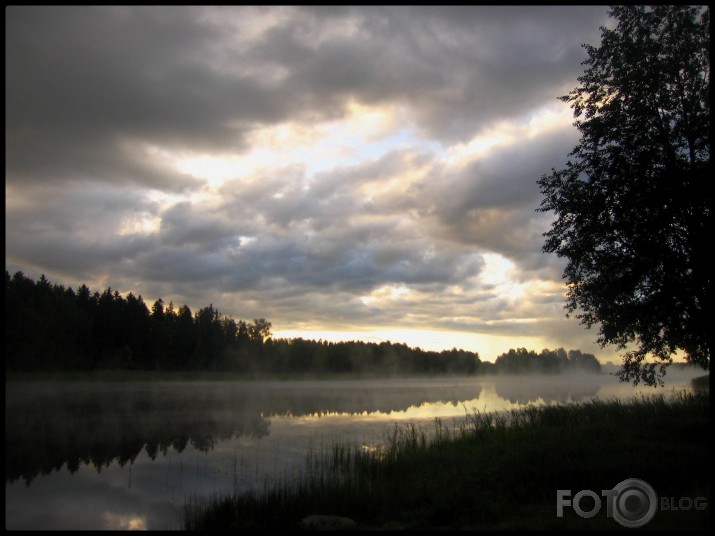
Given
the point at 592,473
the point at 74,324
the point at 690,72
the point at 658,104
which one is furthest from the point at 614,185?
the point at 74,324

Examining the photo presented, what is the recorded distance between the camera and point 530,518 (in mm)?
10156

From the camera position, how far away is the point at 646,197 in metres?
17.3

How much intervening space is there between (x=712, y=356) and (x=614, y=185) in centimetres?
662

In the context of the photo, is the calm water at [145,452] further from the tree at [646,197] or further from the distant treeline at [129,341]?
the distant treeline at [129,341]

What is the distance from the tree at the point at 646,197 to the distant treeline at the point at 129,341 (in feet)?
218

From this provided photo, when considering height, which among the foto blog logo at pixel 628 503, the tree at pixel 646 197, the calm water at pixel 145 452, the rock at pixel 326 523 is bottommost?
the calm water at pixel 145 452

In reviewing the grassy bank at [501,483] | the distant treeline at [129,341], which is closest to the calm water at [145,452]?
the grassy bank at [501,483]

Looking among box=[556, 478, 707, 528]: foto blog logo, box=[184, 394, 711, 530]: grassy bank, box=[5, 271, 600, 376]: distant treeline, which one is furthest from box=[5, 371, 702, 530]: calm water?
box=[5, 271, 600, 376]: distant treeline

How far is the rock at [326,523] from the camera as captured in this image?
35.3ft

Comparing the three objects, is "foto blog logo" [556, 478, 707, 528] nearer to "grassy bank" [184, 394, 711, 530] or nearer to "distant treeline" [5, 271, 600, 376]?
"grassy bank" [184, 394, 711, 530]

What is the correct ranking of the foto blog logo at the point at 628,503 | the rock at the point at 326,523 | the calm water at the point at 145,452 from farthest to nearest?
the calm water at the point at 145,452, the rock at the point at 326,523, the foto blog logo at the point at 628,503

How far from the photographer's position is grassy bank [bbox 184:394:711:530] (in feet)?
34.8

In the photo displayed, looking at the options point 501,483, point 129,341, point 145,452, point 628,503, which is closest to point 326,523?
point 501,483

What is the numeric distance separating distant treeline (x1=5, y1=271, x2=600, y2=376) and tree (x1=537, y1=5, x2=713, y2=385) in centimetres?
6641
